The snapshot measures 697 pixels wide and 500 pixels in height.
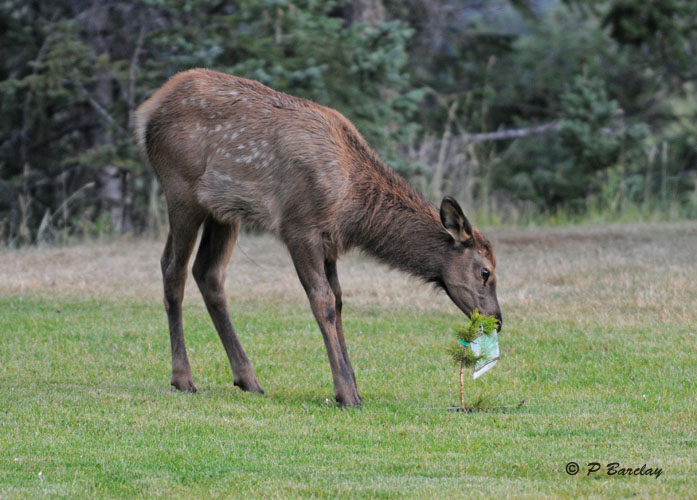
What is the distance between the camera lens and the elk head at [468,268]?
7.88 metres

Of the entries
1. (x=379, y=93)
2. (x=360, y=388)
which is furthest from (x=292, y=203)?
(x=379, y=93)

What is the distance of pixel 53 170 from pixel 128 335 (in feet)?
36.3

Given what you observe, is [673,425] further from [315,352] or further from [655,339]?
[315,352]

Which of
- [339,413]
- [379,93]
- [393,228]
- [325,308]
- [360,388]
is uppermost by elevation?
[393,228]

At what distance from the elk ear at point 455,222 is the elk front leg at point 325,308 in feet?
3.01

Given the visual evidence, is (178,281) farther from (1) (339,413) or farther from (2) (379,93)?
(2) (379,93)

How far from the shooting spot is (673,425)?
7.04 metres

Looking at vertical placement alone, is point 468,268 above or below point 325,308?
above

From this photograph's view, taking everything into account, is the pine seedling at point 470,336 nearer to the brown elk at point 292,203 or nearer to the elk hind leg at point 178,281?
the brown elk at point 292,203

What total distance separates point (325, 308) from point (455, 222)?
1122 millimetres

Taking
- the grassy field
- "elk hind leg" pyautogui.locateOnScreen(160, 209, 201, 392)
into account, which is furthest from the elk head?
"elk hind leg" pyautogui.locateOnScreen(160, 209, 201, 392)

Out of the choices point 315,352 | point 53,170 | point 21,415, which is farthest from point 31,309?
point 53,170

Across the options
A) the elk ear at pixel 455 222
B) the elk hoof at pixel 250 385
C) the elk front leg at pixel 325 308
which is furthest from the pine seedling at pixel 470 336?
the elk hoof at pixel 250 385

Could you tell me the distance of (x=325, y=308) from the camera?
7727mm
